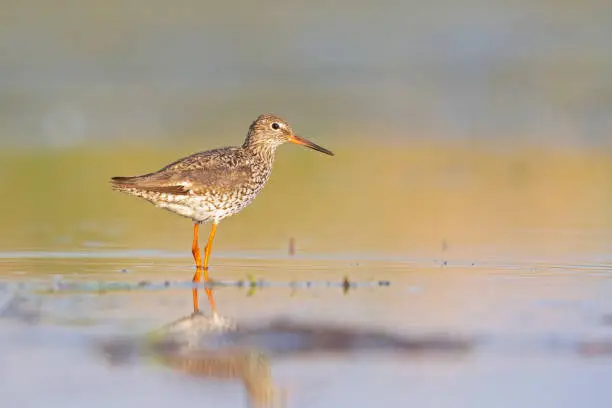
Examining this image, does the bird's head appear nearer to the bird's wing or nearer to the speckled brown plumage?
the speckled brown plumage

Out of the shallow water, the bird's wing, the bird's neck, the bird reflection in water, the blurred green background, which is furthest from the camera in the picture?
the blurred green background

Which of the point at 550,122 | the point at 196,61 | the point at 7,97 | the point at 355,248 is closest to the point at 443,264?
the point at 355,248

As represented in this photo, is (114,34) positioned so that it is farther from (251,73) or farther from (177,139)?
(177,139)

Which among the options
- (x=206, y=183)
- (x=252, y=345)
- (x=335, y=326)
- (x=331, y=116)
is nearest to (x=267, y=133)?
(x=206, y=183)

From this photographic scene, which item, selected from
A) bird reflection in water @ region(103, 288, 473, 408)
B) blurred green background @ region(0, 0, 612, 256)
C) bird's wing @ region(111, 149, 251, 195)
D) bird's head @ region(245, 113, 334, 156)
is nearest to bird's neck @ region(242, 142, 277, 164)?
bird's head @ region(245, 113, 334, 156)

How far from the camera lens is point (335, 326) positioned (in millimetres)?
7512

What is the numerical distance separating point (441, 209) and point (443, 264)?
3.21 metres

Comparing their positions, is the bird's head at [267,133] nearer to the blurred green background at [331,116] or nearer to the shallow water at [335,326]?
the blurred green background at [331,116]

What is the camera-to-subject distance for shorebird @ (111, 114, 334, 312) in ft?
33.1

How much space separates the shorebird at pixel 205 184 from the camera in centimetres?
1009

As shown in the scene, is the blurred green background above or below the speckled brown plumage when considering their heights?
above

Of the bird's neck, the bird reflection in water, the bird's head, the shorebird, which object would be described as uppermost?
the bird's head

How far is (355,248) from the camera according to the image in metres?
10.9

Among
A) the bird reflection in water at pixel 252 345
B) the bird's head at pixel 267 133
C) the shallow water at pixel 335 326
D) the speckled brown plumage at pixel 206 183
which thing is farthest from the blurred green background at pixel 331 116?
the bird reflection in water at pixel 252 345
